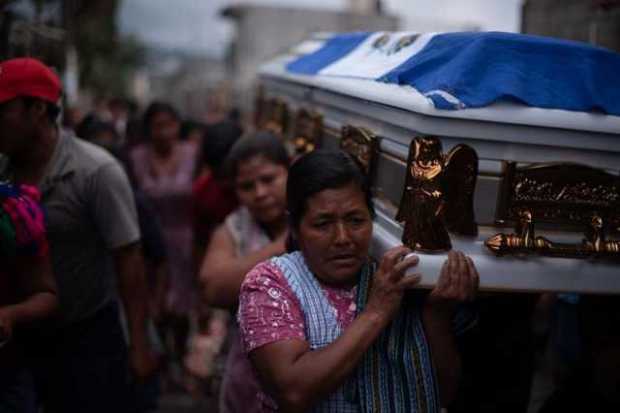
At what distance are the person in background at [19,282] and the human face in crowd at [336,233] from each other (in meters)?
0.99

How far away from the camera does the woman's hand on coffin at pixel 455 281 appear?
72.7 inches

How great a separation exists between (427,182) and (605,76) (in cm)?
65

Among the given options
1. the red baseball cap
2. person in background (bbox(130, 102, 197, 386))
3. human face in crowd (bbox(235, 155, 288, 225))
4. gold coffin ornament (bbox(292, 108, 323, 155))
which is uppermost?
the red baseball cap

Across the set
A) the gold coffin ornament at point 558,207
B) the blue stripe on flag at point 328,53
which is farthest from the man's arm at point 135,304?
the gold coffin ornament at point 558,207

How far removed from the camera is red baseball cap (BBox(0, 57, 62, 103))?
2.67 metres

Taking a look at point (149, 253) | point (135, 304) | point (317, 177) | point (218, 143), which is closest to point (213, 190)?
point (218, 143)

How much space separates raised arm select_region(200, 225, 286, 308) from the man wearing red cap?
0.52 m

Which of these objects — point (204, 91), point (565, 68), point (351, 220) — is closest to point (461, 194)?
point (351, 220)

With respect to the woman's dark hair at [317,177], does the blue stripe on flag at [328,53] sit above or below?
above

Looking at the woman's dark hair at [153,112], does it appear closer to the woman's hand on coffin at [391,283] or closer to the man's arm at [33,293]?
the man's arm at [33,293]

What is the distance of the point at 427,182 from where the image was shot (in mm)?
1858

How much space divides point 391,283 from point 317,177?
35cm

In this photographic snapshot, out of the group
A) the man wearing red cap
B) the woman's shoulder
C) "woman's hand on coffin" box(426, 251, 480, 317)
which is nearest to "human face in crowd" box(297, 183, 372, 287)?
the woman's shoulder

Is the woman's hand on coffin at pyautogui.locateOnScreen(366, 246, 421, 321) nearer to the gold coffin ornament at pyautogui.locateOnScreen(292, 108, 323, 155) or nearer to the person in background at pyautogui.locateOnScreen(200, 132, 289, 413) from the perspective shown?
Result: the person in background at pyautogui.locateOnScreen(200, 132, 289, 413)
